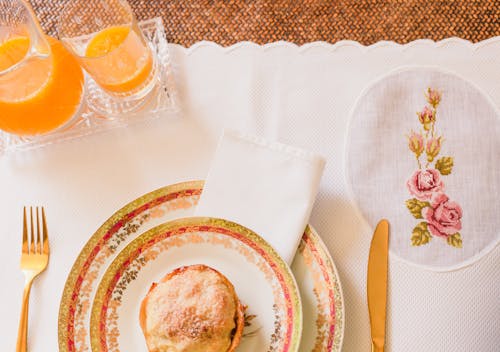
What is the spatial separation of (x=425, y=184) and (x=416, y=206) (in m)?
0.04

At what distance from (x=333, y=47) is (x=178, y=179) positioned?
0.38 meters

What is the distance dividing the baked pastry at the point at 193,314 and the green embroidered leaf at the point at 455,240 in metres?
0.35

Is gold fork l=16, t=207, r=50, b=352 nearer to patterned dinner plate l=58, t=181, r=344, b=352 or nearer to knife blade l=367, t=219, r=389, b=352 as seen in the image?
patterned dinner plate l=58, t=181, r=344, b=352

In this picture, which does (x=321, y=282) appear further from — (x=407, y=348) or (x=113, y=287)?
(x=113, y=287)

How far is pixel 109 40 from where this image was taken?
0.87 metres

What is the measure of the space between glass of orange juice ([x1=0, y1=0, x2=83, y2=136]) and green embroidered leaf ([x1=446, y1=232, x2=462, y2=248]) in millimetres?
676

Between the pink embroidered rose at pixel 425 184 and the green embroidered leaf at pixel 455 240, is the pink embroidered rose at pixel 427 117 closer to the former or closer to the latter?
the pink embroidered rose at pixel 425 184

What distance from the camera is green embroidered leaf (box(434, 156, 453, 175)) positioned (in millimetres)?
871

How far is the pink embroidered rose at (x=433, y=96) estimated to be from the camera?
908 millimetres

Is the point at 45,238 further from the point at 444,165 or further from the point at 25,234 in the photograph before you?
the point at 444,165

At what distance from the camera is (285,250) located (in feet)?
2.65

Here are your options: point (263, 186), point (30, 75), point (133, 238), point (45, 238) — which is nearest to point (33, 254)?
point (45, 238)

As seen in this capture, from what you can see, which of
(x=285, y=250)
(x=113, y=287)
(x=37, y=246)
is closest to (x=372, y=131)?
(x=285, y=250)

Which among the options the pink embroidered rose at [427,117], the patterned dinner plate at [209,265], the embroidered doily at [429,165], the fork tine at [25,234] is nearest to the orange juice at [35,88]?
the fork tine at [25,234]
